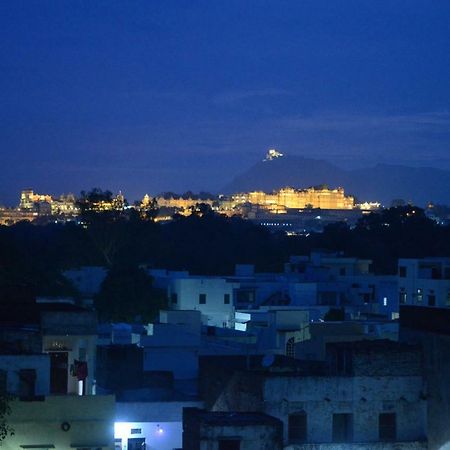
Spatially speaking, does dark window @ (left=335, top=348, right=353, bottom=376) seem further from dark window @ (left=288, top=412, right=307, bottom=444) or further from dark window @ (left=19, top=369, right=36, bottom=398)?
dark window @ (left=19, top=369, right=36, bottom=398)

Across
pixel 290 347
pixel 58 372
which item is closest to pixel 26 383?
pixel 58 372

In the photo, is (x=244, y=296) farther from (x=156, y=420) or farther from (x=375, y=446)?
(x=375, y=446)

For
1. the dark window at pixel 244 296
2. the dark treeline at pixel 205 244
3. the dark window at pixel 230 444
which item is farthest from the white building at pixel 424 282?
the dark window at pixel 230 444

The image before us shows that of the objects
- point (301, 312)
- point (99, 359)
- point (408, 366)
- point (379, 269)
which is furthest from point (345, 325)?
point (379, 269)

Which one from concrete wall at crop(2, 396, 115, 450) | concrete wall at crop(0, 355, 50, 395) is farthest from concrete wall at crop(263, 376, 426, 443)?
concrete wall at crop(0, 355, 50, 395)

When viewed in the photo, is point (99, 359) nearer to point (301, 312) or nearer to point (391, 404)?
point (391, 404)

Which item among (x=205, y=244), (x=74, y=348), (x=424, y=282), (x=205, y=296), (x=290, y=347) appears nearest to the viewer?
(x=74, y=348)
